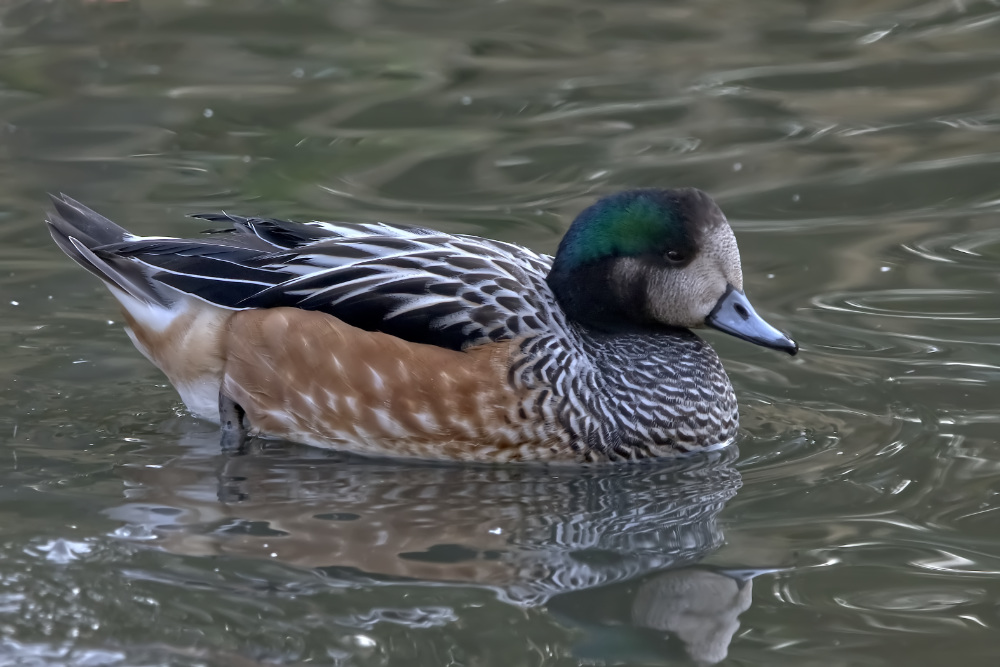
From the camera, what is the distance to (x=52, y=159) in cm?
990

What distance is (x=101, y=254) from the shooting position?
6.81 m

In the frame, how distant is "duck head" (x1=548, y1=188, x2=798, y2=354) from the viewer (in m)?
6.18

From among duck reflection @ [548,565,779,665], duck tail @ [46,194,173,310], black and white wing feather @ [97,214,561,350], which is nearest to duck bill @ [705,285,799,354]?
black and white wing feather @ [97,214,561,350]

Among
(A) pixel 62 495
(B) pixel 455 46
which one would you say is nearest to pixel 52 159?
(B) pixel 455 46

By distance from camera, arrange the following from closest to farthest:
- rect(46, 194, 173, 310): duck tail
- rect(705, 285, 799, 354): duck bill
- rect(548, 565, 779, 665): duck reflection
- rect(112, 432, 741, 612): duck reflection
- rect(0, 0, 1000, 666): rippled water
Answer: rect(548, 565, 779, 665): duck reflection < rect(0, 0, 1000, 666): rippled water < rect(112, 432, 741, 612): duck reflection < rect(705, 285, 799, 354): duck bill < rect(46, 194, 173, 310): duck tail

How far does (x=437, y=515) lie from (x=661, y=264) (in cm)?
143

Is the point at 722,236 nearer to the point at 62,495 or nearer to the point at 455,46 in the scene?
the point at 62,495

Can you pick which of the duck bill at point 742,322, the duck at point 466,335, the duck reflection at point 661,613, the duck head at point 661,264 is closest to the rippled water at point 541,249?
the duck reflection at point 661,613

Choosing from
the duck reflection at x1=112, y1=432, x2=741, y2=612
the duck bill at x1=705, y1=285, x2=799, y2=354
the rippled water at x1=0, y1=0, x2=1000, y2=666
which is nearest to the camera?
the rippled water at x1=0, y1=0, x2=1000, y2=666

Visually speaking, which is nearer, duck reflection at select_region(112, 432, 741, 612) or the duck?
duck reflection at select_region(112, 432, 741, 612)

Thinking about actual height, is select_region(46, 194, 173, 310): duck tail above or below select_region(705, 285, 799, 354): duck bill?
above

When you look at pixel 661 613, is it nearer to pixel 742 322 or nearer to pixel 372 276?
pixel 742 322

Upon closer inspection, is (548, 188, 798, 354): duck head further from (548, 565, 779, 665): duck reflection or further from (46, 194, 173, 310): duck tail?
(46, 194, 173, 310): duck tail

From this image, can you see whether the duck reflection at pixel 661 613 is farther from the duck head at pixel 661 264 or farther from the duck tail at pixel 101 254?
the duck tail at pixel 101 254
